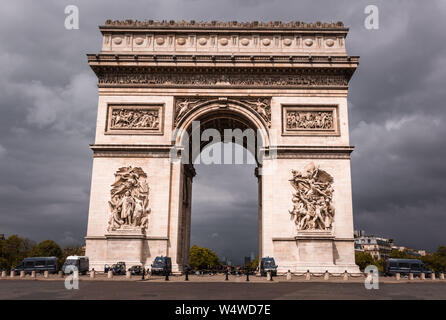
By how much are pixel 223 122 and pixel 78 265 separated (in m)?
13.7

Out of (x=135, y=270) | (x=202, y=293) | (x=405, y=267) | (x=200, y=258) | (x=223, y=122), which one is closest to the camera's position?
(x=202, y=293)

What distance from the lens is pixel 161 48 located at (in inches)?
1129

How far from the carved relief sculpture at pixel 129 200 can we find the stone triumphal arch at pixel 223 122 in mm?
64

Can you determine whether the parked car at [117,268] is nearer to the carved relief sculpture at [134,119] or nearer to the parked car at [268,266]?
the parked car at [268,266]

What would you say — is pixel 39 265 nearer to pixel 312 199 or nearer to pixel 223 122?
pixel 223 122

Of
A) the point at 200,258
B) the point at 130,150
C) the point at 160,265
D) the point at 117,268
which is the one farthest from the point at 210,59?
the point at 200,258

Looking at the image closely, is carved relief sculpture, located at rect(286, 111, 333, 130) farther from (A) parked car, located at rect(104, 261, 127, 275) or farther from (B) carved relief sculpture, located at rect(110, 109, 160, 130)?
(A) parked car, located at rect(104, 261, 127, 275)

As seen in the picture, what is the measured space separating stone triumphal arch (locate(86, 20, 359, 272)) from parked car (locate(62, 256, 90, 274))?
24.7 inches

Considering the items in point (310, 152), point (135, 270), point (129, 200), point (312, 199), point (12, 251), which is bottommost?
point (135, 270)

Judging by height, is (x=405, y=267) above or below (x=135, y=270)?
above

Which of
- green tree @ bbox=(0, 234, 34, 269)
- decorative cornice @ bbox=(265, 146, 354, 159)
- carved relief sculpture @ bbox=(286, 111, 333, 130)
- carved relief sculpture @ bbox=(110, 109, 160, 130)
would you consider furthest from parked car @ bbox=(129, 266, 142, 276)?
green tree @ bbox=(0, 234, 34, 269)

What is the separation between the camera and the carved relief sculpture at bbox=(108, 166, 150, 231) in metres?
25.4

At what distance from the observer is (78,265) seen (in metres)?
23.5
